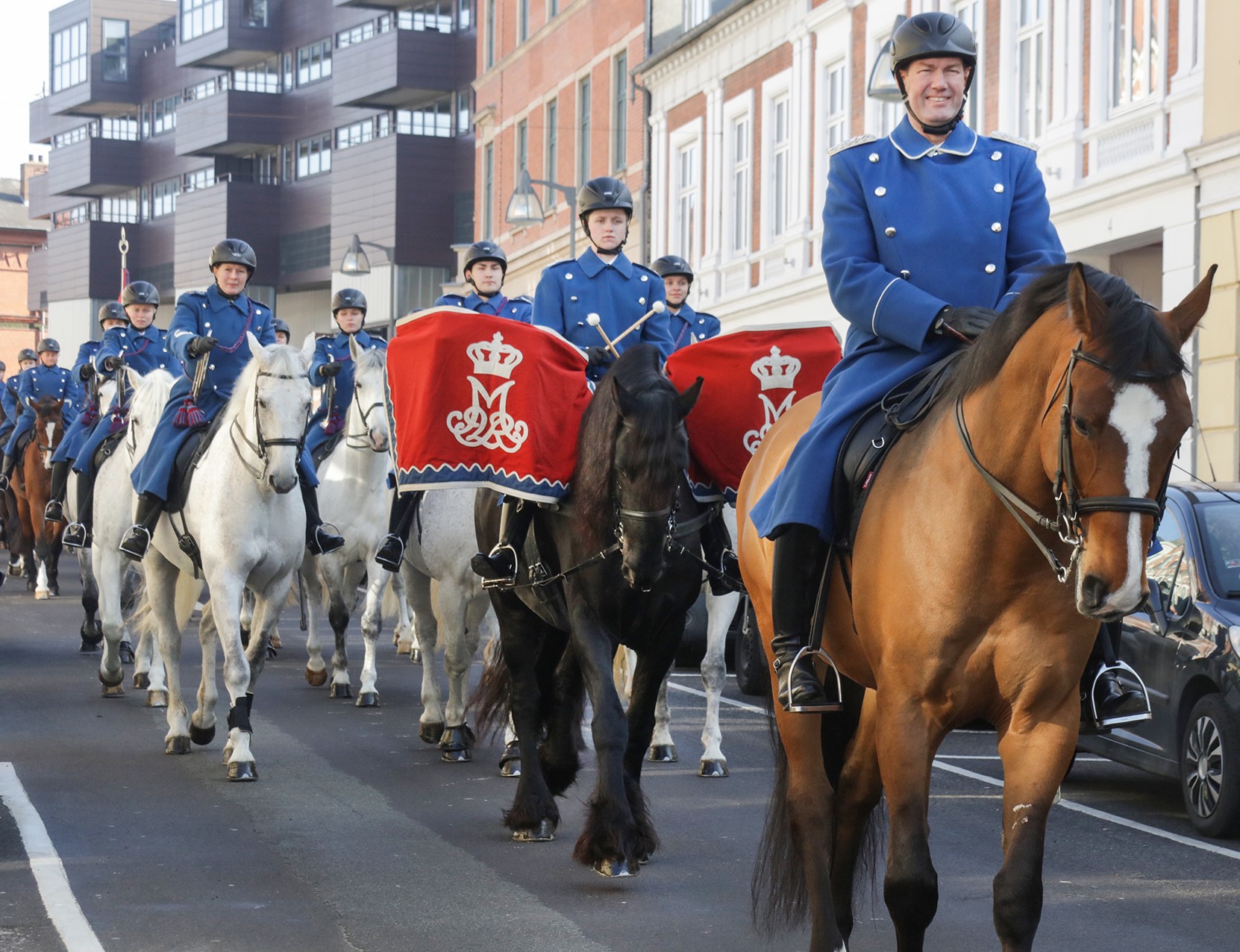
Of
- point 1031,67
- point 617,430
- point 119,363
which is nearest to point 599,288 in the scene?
point 617,430

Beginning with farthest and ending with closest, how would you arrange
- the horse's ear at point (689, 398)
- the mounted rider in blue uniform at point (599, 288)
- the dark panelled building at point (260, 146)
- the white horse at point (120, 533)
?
the dark panelled building at point (260, 146)
the white horse at point (120, 533)
the mounted rider in blue uniform at point (599, 288)
the horse's ear at point (689, 398)

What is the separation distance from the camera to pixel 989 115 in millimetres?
25312

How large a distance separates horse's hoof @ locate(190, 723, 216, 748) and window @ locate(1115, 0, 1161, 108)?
14.5 metres

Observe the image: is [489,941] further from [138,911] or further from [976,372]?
[976,372]

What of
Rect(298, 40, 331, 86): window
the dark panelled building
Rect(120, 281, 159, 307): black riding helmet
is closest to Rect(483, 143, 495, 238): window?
the dark panelled building

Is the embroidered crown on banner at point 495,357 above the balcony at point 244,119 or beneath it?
beneath

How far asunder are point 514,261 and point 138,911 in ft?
134

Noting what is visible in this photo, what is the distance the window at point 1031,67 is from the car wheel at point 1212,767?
1563cm

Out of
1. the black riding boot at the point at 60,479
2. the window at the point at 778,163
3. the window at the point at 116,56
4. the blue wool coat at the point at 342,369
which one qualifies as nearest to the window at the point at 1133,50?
the window at the point at 778,163

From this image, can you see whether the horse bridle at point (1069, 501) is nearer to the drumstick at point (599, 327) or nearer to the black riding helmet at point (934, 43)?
the black riding helmet at point (934, 43)

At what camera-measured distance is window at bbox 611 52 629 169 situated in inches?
1571

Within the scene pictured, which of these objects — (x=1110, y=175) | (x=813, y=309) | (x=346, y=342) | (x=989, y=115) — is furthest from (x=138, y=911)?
(x=813, y=309)

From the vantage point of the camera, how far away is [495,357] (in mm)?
8836

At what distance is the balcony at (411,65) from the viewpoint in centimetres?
5966
